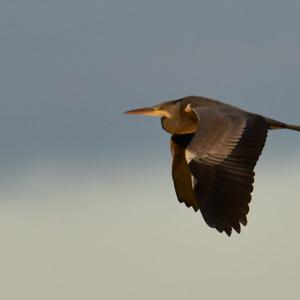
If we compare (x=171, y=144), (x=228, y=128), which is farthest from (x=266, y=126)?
(x=171, y=144)

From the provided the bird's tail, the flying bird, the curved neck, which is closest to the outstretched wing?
the flying bird

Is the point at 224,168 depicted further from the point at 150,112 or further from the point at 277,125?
the point at 150,112

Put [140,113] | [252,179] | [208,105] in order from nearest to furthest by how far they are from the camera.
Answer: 1. [252,179]
2. [208,105]
3. [140,113]

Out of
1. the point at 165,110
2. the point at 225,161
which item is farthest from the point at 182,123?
the point at 225,161

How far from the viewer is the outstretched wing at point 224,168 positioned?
23.5 m

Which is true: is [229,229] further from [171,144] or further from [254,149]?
[171,144]

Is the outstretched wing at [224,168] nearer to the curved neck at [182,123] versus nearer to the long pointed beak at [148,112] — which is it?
the curved neck at [182,123]

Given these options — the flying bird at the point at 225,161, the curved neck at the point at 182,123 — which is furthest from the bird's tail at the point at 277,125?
the curved neck at the point at 182,123

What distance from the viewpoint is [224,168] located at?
2369 cm

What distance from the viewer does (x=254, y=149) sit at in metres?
23.9

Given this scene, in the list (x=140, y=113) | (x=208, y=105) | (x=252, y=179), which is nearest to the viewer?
(x=252, y=179)

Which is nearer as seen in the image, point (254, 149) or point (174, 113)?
point (254, 149)

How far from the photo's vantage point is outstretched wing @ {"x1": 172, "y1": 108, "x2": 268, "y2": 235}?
23531 mm

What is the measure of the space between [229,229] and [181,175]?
343 cm
